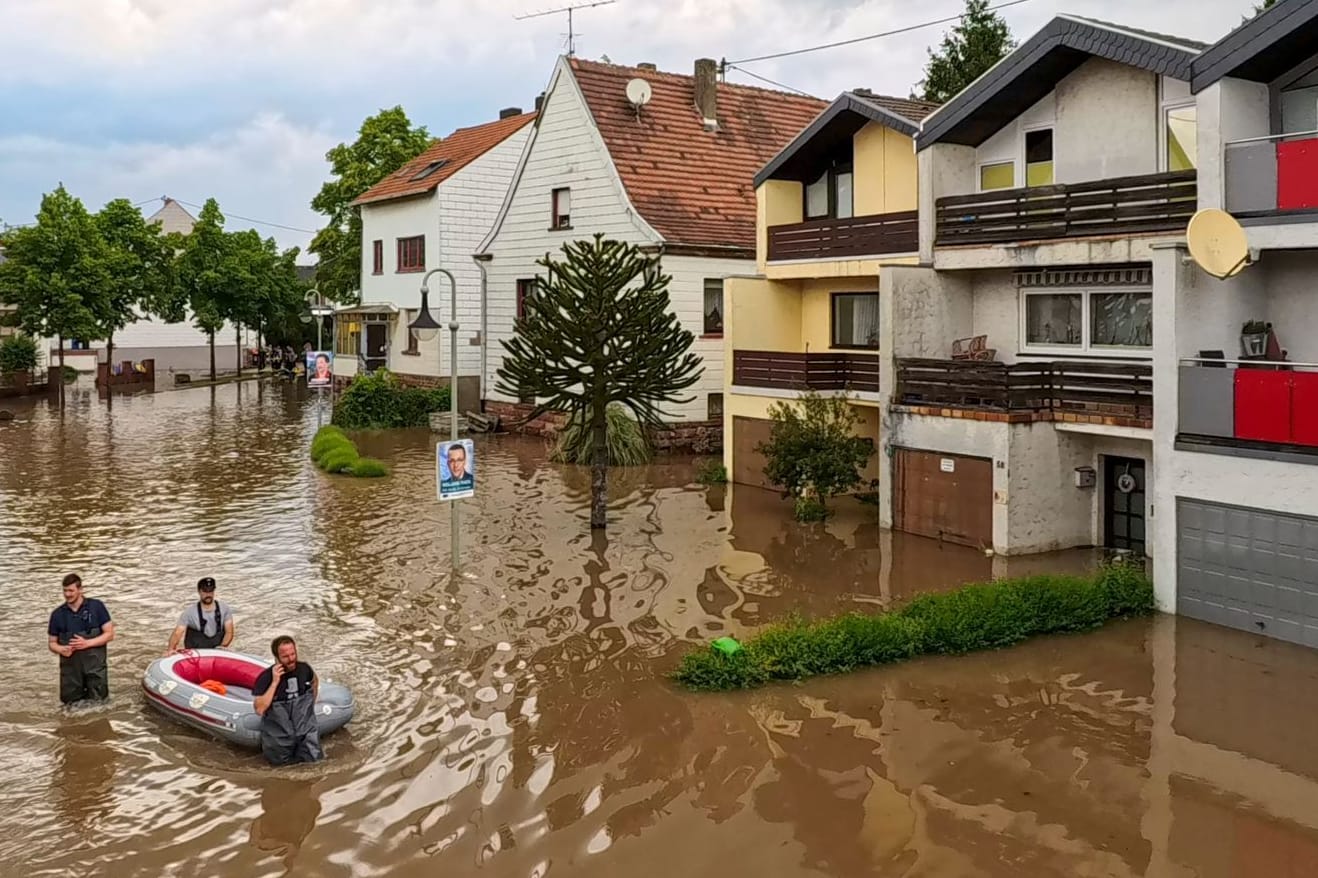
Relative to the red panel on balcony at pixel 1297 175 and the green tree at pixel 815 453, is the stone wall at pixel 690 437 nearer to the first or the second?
the green tree at pixel 815 453

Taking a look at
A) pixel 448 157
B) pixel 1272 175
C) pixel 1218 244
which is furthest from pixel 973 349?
pixel 448 157

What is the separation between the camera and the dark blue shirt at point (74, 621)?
1206 cm

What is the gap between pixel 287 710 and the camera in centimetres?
1070

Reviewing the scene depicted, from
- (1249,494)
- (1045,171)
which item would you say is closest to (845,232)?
(1045,171)

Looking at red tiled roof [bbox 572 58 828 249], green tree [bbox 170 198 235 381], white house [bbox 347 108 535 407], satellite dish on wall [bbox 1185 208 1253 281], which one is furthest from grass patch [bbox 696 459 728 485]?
green tree [bbox 170 198 235 381]

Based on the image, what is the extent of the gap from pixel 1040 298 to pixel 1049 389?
268 centimetres

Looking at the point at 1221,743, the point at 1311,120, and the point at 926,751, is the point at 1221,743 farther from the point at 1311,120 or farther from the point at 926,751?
the point at 1311,120

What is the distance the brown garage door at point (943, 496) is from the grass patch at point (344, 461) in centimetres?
1262

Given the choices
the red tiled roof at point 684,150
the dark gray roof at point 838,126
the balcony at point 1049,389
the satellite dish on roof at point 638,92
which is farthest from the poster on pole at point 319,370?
the balcony at point 1049,389

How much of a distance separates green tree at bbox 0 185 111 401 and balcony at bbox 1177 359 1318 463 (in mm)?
49184

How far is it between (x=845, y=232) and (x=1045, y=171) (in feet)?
14.5

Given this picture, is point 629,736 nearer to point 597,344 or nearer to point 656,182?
point 597,344

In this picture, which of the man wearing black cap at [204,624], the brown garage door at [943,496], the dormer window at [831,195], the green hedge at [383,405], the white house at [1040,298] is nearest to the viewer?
the man wearing black cap at [204,624]

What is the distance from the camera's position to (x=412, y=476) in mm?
27906
